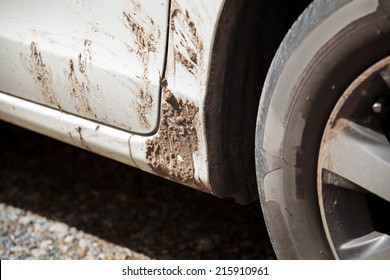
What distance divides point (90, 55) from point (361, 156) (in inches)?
36.2

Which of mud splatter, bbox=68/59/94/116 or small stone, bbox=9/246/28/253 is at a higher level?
mud splatter, bbox=68/59/94/116

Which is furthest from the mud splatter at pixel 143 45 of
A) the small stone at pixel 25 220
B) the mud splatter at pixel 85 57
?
the small stone at pixel 25 220

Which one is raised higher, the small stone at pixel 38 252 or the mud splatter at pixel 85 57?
the mud splatter at pixel 85 57

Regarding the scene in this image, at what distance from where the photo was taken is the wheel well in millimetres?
2219

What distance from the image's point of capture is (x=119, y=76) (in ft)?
7.94

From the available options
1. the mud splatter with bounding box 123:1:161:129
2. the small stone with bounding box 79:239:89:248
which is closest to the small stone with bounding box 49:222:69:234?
the small stone with bounding box 79:239:89:248

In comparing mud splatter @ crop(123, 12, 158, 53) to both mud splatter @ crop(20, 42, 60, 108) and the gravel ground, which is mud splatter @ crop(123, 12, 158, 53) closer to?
mud splatter @ crop(20, 42, 60, 108)

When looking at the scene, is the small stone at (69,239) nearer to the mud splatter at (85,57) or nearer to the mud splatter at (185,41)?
the mud splatter at (85,57)

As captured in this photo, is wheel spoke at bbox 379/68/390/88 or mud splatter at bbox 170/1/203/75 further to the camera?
mud splatter at bbox 170/1/203/75

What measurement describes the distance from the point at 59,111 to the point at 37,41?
25cm

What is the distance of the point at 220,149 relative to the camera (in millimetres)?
2375

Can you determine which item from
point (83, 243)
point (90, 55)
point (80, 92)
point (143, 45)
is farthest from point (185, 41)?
point (83, 243)

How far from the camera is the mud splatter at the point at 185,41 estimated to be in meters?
2.20

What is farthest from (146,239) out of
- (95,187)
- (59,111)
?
(59,111)
